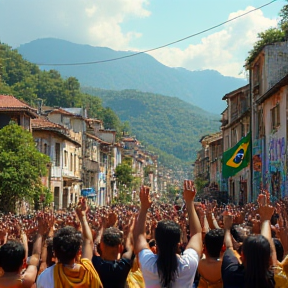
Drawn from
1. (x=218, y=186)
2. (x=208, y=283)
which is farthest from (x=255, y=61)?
(x=208, y=283)

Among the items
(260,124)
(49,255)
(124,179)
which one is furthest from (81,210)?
(124,179)

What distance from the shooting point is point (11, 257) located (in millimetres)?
5219

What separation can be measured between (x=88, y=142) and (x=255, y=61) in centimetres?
2649

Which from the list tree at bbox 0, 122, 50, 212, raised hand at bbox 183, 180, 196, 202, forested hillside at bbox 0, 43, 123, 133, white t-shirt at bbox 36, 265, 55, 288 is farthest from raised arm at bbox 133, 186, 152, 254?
forested hillside at bbox 0, 43, 123, 133

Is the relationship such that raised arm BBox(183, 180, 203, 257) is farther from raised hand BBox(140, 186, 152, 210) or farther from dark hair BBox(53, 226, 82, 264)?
dark hair BBox(53, 226, 82, 264)

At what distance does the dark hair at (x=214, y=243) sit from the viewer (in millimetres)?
5859

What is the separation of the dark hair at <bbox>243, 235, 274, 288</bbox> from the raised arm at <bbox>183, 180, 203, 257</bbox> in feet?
1.82

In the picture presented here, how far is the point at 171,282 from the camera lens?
4.89 metres

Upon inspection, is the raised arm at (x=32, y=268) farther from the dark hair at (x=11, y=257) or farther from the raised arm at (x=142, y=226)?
the raised arm at (x=142, y=226)

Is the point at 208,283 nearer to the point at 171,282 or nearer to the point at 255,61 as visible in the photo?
the point at 171,282

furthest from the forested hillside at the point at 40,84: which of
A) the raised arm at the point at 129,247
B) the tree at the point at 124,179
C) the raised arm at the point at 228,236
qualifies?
the raised arm at the point at 228,236

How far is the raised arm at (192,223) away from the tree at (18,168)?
2222cm

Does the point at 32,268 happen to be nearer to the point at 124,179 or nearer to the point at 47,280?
the point at 47,280

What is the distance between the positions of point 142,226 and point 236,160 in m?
25.1
